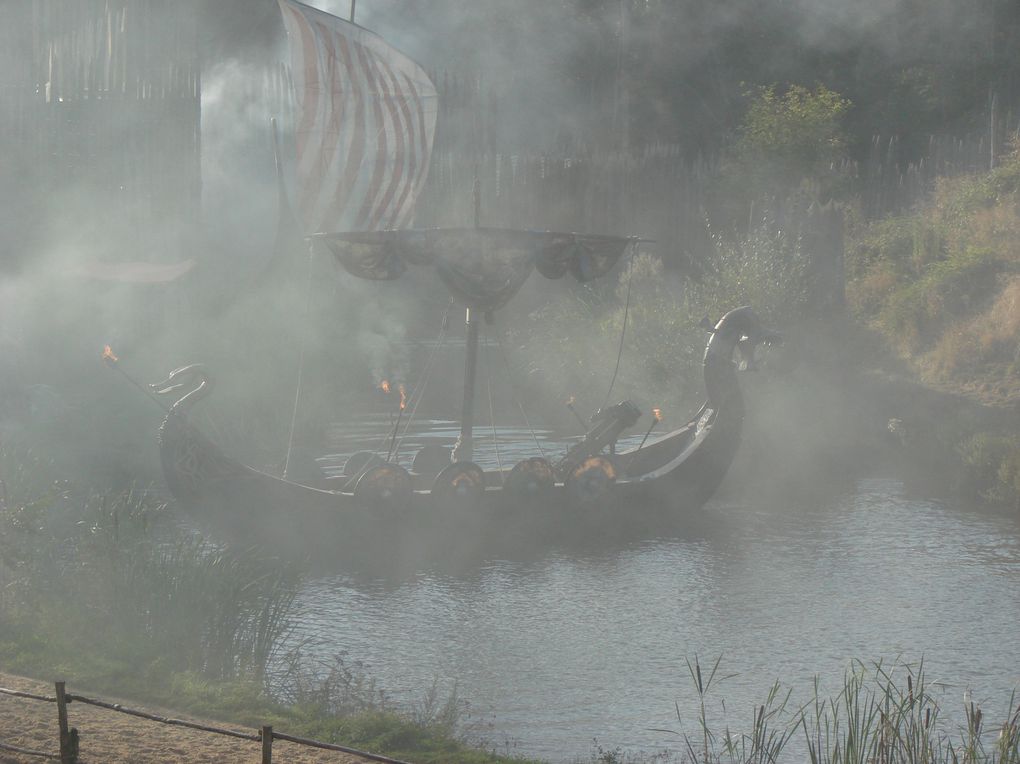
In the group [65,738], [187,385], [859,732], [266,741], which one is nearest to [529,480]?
[187,385]

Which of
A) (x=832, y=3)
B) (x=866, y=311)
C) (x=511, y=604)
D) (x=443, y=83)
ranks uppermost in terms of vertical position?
(x=832, y=3)

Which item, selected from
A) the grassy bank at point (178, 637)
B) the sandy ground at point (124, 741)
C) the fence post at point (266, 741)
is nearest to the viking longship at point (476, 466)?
the grassy bank at point (178, 637)

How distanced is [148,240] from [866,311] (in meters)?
11.6

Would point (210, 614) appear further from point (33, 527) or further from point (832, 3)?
point (832, 3)

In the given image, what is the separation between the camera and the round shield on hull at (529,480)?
12984mm

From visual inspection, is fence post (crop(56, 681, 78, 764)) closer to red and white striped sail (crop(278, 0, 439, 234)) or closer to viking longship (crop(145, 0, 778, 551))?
viking longship (crop(145, 0, 778, 551))

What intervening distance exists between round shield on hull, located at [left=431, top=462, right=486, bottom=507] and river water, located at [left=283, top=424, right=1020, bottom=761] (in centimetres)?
67

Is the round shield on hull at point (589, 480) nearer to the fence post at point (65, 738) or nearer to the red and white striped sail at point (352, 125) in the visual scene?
the red and white striped sail at point (352, 125)

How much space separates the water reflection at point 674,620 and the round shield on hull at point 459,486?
2.23 feet

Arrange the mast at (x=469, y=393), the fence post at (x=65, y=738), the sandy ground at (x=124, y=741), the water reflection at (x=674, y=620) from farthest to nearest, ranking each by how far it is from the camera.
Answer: the mast at (x=469, y=393) → the water reflection at (x=674, y=620) → the sandy ground at (x=124, y=741) → the fence post at (x=65, y=738)

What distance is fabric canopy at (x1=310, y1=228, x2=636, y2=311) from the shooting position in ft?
43.4

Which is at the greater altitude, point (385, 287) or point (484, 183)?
point (484, 183)

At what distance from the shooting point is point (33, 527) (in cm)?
899

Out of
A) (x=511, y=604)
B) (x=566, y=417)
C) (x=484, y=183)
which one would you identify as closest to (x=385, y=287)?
(x=484, y=183)
